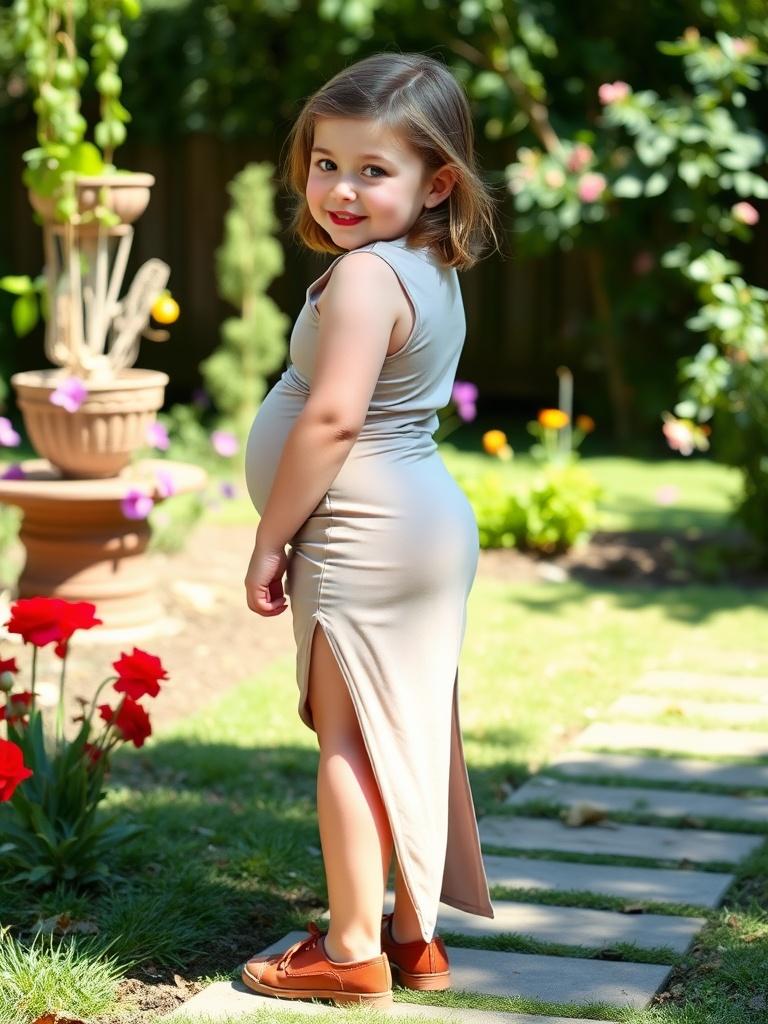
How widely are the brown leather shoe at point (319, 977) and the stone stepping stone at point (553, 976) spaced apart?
184 mm

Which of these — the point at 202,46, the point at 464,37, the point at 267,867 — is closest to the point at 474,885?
the point at 267,867

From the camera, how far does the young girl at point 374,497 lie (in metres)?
2.48

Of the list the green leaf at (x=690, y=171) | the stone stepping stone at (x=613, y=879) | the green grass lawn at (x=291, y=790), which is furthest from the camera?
the green leaf at (x=690, y=171)

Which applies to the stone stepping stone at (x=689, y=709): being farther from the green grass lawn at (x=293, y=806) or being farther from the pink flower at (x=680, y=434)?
the pink flower at (x=680, y=434)

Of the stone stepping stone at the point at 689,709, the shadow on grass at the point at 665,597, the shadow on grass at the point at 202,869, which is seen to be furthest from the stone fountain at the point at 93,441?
the stone stepping stone at the point at 689,709

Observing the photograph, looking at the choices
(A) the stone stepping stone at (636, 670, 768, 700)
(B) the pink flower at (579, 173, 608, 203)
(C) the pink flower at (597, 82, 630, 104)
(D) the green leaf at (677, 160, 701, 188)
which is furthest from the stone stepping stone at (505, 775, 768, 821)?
(B) the pink flower at (579, 173, 608, 203)

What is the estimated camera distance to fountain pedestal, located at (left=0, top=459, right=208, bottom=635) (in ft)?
17.2

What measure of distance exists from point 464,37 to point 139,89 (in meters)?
2.94

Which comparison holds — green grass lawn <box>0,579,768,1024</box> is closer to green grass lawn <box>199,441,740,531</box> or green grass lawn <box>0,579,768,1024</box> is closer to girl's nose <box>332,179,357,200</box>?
green grass lawn <box>199,441,740,531</box>

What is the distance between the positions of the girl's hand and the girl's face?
55 cm

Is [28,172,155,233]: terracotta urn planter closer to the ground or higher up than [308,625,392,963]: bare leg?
higher up

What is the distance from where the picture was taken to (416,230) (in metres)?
2.59

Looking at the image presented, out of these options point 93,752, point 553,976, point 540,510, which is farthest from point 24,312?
point 553,976

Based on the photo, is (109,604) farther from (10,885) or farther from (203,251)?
(203,251)
